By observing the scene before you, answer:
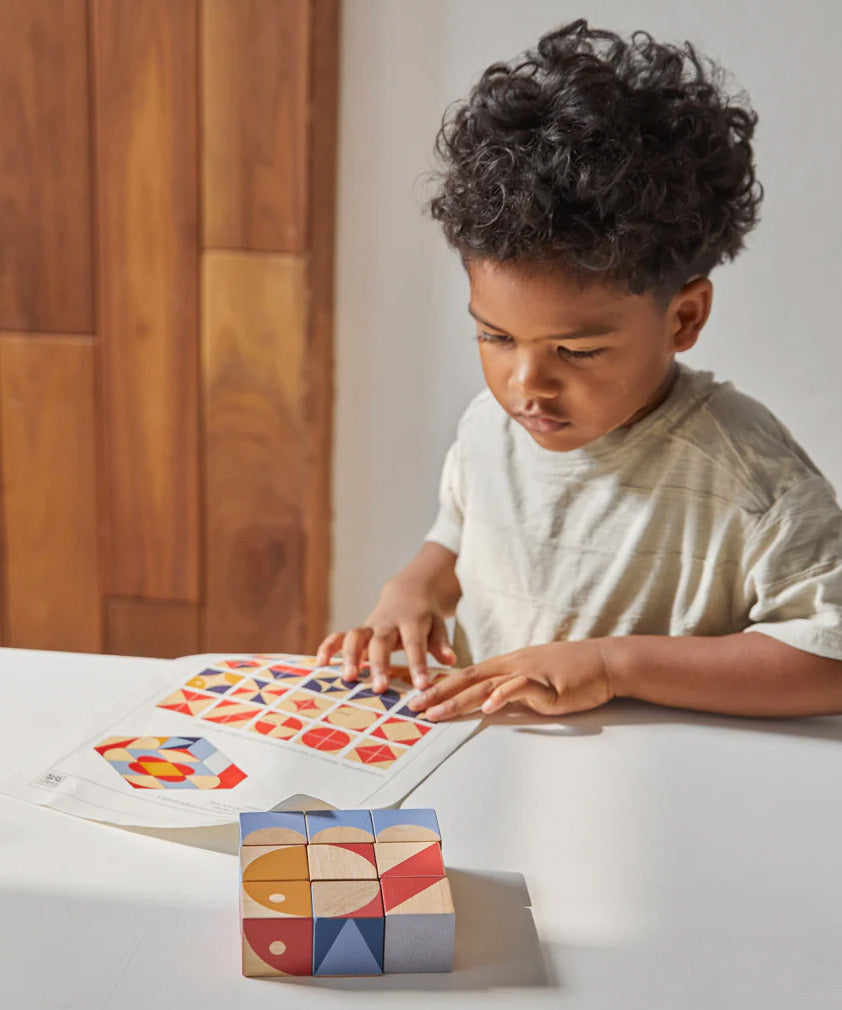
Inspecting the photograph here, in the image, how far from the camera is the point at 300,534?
1.76 m

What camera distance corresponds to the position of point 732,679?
83 cm

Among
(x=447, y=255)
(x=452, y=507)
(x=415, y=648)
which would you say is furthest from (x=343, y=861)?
(x=447, y=255)

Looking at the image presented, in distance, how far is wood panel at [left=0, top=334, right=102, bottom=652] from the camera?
1735 millimetres

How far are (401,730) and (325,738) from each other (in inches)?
2.2

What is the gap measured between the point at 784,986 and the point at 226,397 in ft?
4.42

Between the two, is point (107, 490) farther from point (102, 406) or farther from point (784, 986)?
Answer: point (784, 986)

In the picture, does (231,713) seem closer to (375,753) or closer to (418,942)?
(375,753)

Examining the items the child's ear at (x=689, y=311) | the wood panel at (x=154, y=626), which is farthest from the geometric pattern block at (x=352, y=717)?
the wood panel at (x=154, y=626)

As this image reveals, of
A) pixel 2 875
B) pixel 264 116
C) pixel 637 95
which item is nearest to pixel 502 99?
pixel 637 95

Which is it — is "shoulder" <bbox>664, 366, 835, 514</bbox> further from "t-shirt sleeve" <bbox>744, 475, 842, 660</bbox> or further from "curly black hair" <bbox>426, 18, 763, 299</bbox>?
"curly black hair" <bbox>426, 18, 763, 299</bbox>

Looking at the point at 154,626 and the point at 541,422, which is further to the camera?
the point at 154,626

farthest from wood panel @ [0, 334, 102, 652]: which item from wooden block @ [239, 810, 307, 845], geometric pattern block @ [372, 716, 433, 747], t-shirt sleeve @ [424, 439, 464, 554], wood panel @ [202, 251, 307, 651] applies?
wooden block @ [239, 810, 307, 845]

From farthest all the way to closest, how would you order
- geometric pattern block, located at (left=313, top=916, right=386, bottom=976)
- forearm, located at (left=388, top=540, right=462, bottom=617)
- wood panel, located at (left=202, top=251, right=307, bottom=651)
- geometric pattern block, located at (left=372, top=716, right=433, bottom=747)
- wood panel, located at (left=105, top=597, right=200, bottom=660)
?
wood panel, located at (left=105, top=597, right=200, bottom=660) → wood panel, located at (left=202, top=251, right=307, bottom=651) → forearm, located at (left=388, top=540, right=462, bottom=617) → geometric pattern block, located at (left=372, top=716, right=433, bottom=747) → geometric pattern block, located at (left=313, top=916, right=386, bottom=976)

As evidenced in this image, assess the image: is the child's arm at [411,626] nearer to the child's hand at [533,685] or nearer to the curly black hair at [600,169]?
the child's hand at [533,685]
